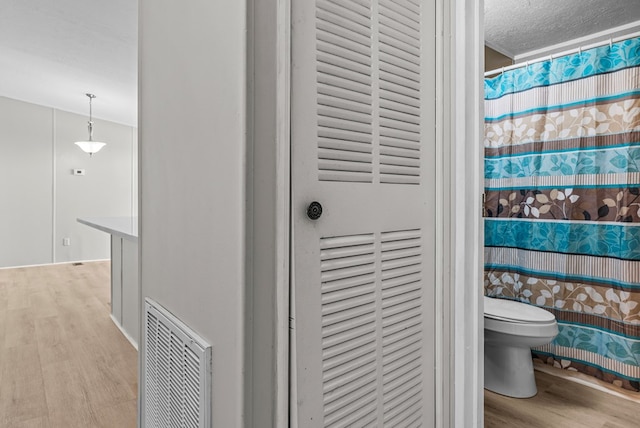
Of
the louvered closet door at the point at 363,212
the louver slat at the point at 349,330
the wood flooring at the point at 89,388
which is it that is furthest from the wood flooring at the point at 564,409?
the louver slat at the point at 349,330

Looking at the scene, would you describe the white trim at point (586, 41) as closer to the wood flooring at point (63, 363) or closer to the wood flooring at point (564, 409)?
the wood flooring at point (564, 409)

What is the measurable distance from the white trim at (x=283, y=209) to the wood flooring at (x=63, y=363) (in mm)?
1213

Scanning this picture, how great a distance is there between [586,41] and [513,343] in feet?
7.48

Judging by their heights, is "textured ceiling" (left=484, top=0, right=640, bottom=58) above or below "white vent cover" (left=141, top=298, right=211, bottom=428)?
above

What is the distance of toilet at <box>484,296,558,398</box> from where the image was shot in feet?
5.94

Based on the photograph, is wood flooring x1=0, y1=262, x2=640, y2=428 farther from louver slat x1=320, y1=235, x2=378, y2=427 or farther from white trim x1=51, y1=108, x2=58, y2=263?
white trim x1=51, y1=108, x2=58, y2=263

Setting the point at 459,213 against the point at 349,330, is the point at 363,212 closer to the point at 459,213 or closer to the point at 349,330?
the point at 349,330

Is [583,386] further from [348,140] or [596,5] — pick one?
[596,5]

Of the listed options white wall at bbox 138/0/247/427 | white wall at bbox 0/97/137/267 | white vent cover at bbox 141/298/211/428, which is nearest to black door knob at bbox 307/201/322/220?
white wall at bbox 138/0/247/427

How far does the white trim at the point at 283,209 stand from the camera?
0.80 m

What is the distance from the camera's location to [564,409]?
178cm

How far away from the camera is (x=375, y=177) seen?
3.46 ft

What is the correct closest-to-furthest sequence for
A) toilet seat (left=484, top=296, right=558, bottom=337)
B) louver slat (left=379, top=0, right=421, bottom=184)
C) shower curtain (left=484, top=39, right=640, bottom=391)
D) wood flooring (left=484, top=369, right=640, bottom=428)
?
1. louver slat (left=379, top=0, right=421, bottom=184)
2. wood flooring (left=484, top=369, right=640, bottom=428)
3. toilet seat (left=484, top=296, right=558, bottom=337)
4. shower curtain (left=484, top=39, right=640, bottom=391)

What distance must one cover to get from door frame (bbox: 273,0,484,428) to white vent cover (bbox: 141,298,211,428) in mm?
764
